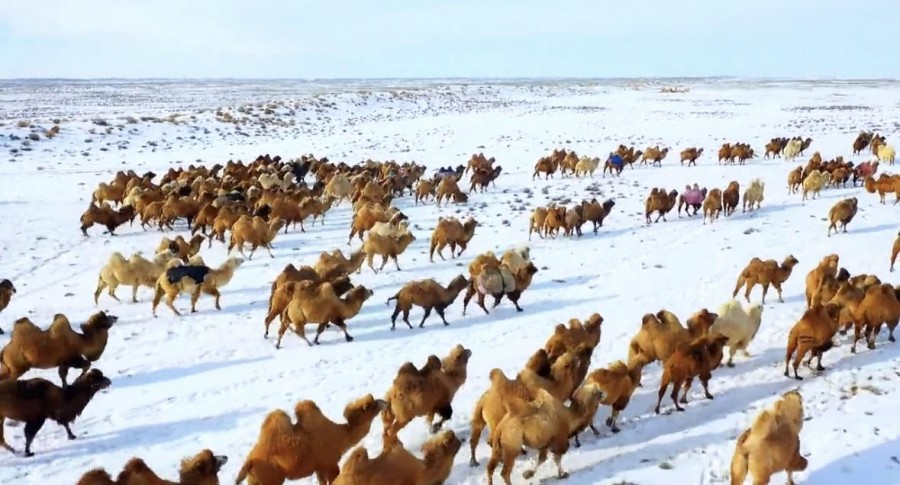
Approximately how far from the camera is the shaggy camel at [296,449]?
6.05 metres

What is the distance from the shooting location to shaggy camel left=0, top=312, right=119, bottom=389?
849 cm

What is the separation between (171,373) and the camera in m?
9.66

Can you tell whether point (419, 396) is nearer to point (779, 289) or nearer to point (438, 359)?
point (438, 359)

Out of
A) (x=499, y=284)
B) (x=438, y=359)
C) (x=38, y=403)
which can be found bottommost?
(x=499, y=284)

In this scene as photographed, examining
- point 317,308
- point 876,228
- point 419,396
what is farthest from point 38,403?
point 876,228

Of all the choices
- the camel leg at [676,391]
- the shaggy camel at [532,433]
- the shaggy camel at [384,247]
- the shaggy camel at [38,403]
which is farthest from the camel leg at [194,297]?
the camel leg at [676,391]

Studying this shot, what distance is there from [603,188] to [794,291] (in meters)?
11.8

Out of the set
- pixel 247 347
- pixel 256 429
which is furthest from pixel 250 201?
pixel 256 429

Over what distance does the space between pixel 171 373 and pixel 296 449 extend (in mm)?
4345

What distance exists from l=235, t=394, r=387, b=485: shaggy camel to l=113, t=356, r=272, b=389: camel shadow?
151 inches

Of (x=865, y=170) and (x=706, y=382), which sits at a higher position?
(x=865, y=170)

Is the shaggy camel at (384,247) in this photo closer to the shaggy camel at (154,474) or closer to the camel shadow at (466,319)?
the camel shadow at (466,319)

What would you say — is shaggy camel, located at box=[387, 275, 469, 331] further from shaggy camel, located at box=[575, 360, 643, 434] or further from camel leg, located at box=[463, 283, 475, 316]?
shaggy camel, located at box=[575, 360, 643, 434]

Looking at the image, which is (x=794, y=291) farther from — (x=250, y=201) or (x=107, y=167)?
(x=107, y=167)
